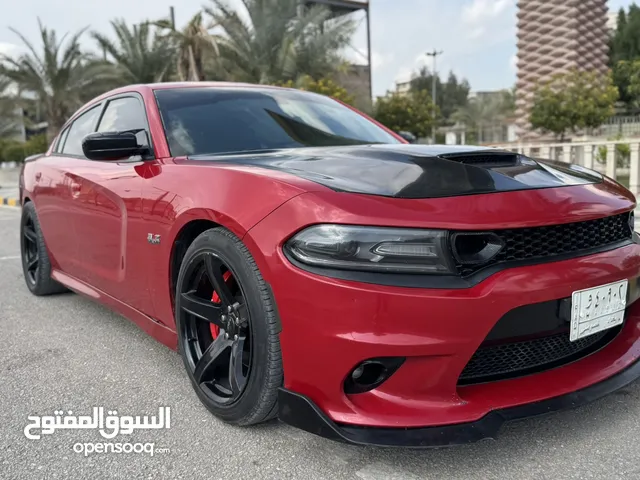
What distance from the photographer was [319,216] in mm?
1816

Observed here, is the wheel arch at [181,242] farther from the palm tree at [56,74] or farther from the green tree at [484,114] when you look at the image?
the green tree at [484,114]

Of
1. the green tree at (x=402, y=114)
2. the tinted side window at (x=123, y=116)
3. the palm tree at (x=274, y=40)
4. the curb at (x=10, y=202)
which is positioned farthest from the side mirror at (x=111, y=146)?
the green tree at (x=402, y=114)

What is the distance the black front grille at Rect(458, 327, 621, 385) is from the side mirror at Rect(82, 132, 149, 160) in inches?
69.6

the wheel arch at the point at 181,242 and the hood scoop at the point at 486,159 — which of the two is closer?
the hood scoop at the point at 486,159

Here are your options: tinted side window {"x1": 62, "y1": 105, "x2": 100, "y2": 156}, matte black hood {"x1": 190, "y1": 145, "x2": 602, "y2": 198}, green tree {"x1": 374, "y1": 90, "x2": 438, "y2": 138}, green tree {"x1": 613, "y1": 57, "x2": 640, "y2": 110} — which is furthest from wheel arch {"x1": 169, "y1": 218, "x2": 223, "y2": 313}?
green tree {"x1": 613, "y1": 57, "x2": 640, "y2": 110}

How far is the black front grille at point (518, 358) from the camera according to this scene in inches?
75.8

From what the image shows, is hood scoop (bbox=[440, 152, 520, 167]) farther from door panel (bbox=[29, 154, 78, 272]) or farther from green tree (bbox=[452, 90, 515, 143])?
green tree (bbox=[452, 90, 515, 143])

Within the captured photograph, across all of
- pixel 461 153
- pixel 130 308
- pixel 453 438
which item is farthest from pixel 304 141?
pixel 453 438

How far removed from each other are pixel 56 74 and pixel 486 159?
20451mm

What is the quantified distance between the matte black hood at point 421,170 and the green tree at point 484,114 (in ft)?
149

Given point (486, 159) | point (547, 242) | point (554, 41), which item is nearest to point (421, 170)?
point (486, 159)

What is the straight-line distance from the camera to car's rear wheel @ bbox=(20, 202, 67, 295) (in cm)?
422

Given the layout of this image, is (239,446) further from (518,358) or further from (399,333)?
(518,358)

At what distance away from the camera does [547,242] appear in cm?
189
